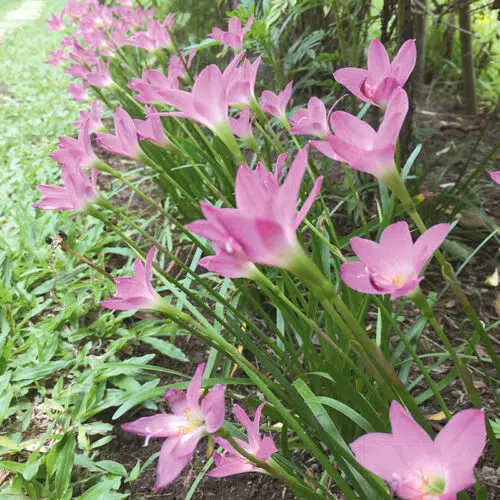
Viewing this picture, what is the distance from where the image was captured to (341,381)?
0.74 meters

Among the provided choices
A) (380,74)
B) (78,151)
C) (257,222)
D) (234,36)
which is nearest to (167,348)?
(78,151)

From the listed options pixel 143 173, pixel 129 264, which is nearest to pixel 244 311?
pixel 129 264

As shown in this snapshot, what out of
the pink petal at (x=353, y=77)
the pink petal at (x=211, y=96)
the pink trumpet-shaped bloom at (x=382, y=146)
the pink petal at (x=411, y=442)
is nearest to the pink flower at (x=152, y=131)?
the pink petal at (x=211, y=96)

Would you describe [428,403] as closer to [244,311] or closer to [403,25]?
[244,311]

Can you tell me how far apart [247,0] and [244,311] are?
0.98 m

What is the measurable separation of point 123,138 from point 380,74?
1.53 feet

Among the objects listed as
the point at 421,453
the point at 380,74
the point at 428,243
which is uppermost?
the point at 380,74

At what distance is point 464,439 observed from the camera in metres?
0.43

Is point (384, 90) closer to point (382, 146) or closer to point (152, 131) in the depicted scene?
point (382, 146)

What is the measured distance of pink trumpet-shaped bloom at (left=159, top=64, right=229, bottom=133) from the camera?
0.72 meters

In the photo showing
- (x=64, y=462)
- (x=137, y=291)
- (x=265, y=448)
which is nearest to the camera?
(x=265, y=448)

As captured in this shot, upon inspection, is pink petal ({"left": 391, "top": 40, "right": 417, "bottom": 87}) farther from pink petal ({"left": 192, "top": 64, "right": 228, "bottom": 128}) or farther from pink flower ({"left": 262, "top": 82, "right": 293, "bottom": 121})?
pink flower ({"left": 262, "top": 82, "right": 293, "bottom": 121})

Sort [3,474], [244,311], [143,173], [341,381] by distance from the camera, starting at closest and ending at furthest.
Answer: [341,381]
[3,474]
[244,311]
[143,173]

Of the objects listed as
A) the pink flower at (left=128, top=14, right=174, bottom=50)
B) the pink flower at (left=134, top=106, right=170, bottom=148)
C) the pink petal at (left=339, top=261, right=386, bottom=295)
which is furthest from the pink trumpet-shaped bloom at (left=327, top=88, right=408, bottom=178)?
the pink flower at (left=128, top=14, right=174, bottom=50)
